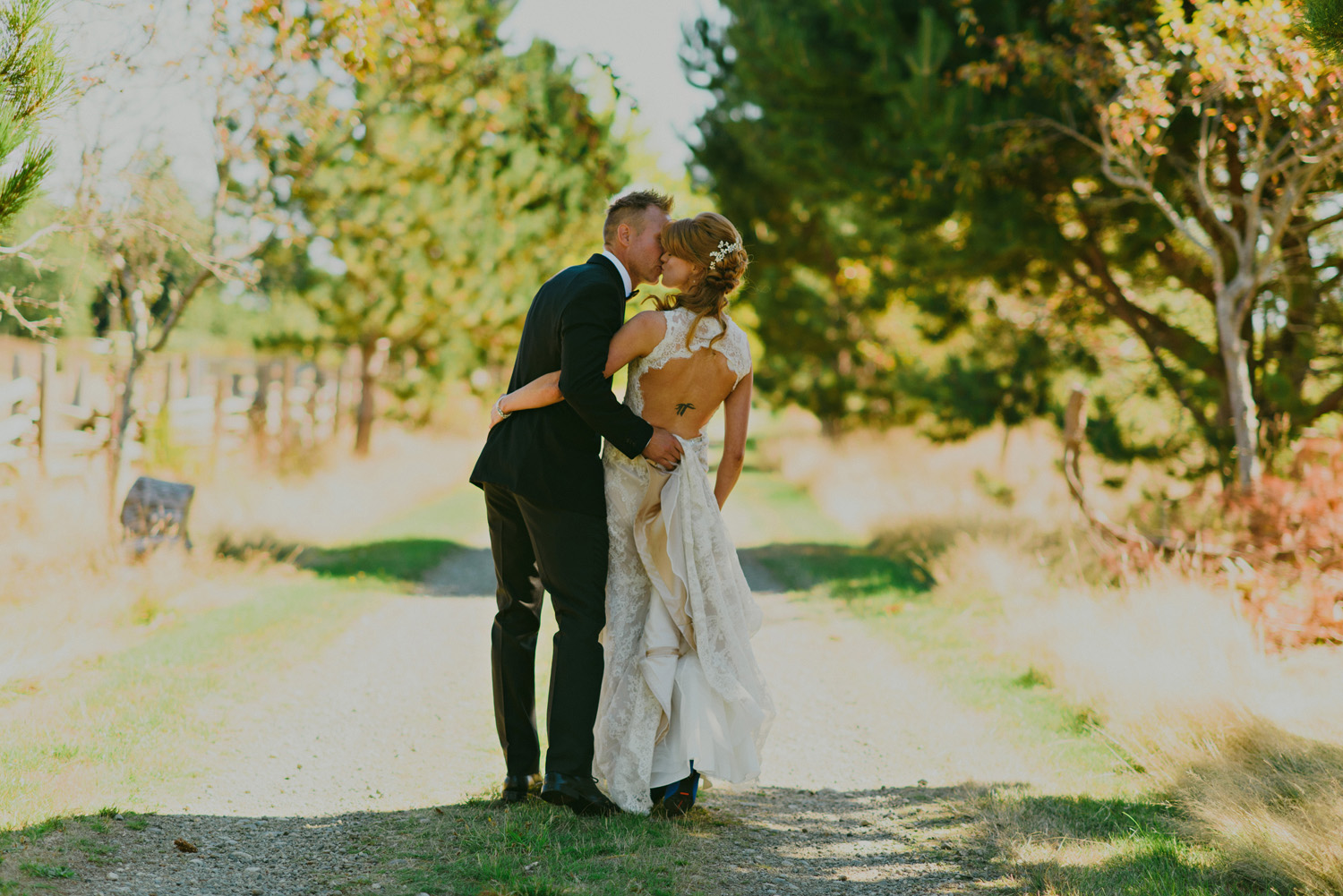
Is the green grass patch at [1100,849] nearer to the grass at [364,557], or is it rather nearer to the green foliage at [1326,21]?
the green foliage at [1326,21]

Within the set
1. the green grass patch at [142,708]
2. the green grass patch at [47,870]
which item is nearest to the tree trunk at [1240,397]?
the green grass patch at [142,708]

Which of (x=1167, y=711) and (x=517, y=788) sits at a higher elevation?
(x=1167, y=711)

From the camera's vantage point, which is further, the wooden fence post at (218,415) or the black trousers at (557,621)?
the wooden fence post at (218,415)

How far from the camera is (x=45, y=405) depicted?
9.81 m

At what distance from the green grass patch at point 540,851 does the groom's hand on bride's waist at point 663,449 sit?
143 centimetres

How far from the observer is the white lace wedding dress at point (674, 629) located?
4180mm

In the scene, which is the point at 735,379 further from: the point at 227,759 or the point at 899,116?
the point at 899,116

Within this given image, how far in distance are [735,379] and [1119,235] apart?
7.58 m

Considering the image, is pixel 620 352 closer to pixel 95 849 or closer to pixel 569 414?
pixel 569 414

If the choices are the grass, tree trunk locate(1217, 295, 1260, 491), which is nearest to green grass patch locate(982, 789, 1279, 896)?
tree trunk locate(1217, 295, 1260, 491)

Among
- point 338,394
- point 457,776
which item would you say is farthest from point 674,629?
point 338,394

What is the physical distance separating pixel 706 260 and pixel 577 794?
2189 mm

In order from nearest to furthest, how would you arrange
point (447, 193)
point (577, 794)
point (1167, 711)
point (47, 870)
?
point (47, 870), point (577, 794), point (1167, 711), point (447, 193)

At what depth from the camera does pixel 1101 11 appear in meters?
7.76
